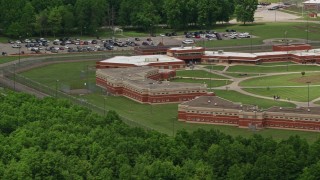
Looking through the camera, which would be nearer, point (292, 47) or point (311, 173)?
point (311, 173)

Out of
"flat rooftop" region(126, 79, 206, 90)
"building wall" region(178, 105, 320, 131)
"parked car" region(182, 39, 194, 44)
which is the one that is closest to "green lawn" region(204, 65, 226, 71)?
"parked car" region(182, 39, 194, 44)

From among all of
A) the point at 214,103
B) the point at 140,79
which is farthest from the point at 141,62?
the point at 214,103

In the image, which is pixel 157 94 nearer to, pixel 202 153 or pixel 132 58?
pixel 132 58

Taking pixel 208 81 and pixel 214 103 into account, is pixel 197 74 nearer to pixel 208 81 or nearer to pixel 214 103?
pixel 208 81

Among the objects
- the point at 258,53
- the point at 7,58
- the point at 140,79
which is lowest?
the point at 140,79

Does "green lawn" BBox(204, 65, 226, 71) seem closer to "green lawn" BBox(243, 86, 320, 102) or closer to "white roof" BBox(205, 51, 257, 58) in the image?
"white roof" BBox(205, 51, 257, 58)
